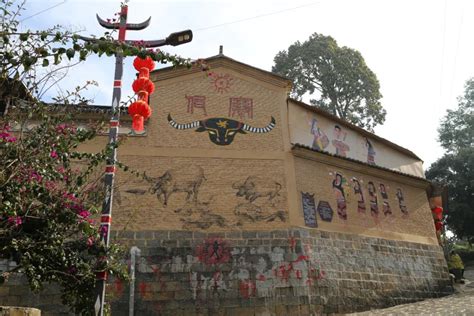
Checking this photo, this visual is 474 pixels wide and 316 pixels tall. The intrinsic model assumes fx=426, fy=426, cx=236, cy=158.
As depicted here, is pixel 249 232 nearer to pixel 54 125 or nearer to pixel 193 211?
pixel 193 211

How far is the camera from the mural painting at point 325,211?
11.4 metres

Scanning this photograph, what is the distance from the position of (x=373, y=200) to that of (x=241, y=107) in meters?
5.03

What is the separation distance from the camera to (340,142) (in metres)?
13.3

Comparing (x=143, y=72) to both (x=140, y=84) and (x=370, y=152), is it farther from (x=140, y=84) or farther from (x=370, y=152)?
(x=370, y=152)

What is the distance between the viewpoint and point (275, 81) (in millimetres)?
12266

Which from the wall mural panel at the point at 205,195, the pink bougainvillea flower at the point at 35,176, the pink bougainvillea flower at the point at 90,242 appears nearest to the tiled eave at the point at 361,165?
the wall mural panel at the point at 205,195

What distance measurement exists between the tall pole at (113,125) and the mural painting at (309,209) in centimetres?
577

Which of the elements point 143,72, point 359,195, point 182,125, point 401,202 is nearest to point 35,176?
point 143,72

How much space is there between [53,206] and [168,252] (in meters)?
4.61

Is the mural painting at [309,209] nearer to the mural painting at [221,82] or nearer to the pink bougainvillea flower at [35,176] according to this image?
the mural painting at [221,82]

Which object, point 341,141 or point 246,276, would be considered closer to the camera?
point 246,276

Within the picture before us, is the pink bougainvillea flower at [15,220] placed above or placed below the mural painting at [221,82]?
below

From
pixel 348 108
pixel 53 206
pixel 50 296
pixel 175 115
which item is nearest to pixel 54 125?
pixel 53 206

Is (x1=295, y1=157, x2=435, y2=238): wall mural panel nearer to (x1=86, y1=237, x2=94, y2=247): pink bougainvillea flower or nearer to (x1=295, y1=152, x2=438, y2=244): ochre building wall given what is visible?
(x1=295, y1=152, x2=438, y2=244): ochre building wall
